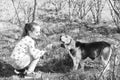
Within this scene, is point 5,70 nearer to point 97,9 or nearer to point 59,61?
point 59,61

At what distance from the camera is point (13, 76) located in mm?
4750

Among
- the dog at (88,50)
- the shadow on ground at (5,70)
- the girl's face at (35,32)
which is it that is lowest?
the shadow on ground at (5,70)

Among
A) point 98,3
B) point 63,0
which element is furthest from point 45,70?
point 63,0

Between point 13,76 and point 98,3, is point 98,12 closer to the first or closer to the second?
point 98,3

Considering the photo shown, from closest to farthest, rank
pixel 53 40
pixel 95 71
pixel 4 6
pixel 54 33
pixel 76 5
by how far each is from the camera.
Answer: pixel 95 71 → pixel 53 40 → pixel 54 33 → pixel 76 5 → pixel 4 6

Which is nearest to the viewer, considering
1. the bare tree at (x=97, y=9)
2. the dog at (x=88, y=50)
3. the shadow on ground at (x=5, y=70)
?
the dog at (x=88, y=50)

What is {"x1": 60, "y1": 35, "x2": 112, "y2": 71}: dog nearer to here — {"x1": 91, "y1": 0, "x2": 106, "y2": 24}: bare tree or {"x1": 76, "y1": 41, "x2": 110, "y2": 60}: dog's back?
{"x1": 76, "y1": 41, "x2": 110, "y2": 60}: dog's back

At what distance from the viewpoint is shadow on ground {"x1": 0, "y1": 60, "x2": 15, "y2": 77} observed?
506cm

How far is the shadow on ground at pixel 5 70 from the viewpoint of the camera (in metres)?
5.06

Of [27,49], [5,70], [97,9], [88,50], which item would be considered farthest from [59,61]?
[97,9]

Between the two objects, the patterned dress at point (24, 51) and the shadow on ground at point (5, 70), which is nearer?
the patterned dress at point (24, 51)

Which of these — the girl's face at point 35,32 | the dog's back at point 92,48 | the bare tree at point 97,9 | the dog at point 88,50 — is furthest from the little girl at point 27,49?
the bare tree at point 97,9

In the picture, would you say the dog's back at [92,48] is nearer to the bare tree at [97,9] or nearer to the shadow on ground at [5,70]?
the shadow on ground at [5,70]

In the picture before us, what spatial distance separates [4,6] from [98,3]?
459 cm
